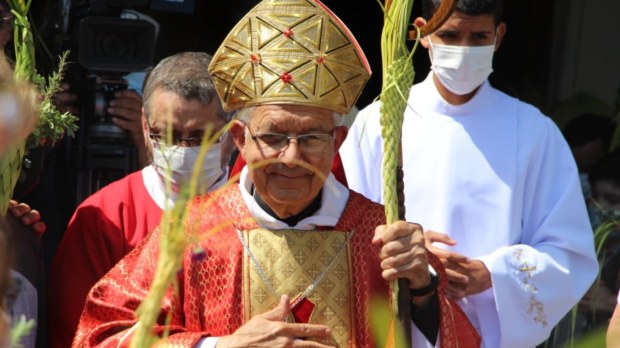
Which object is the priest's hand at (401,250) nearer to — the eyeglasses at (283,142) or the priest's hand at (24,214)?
the eyeglasses at (283,142)

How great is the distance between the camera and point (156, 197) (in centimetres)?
533

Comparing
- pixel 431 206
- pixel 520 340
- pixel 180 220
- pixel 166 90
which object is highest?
pixel 180 220

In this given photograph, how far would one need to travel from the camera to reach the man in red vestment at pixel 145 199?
497 cm

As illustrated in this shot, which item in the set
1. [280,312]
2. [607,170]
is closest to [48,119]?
[280,312]

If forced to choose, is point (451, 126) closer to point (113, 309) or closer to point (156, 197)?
point (156, 197)

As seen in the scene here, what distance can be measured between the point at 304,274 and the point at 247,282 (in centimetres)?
18

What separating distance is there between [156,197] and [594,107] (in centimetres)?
355

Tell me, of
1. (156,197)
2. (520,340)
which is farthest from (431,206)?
(156,197)

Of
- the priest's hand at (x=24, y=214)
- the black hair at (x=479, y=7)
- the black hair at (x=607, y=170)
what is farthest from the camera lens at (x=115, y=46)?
the black hair at (x=607, y=170)

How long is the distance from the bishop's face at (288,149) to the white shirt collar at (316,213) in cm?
9

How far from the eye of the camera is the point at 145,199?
17.4ft

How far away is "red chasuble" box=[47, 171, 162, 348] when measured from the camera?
4.96 metres

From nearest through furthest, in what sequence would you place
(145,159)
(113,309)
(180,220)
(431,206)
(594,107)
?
(180,220), (113,309), (431,206), (145,159), (594,107)

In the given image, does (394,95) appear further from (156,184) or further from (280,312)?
(156,184)
